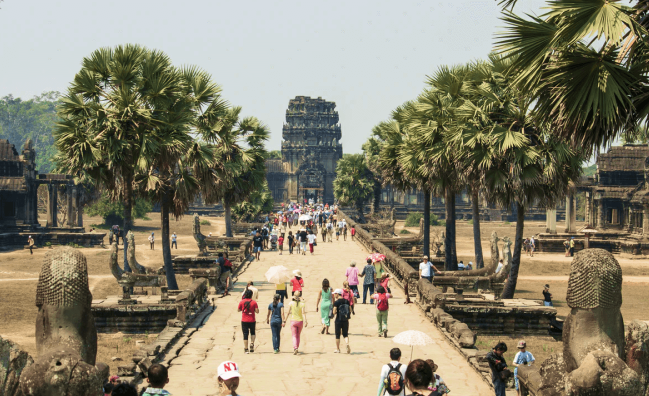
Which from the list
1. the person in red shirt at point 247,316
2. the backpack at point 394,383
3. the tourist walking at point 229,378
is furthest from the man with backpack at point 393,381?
the person in red shirt at point 247,316

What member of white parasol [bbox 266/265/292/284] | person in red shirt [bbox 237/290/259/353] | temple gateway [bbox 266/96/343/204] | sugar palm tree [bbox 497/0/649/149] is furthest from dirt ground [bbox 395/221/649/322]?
temple gateway [bbox 266/96/343/204]

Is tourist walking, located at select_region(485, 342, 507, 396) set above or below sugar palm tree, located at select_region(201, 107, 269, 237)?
below

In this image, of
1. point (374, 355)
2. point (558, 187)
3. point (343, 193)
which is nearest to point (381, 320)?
point (374, 355)

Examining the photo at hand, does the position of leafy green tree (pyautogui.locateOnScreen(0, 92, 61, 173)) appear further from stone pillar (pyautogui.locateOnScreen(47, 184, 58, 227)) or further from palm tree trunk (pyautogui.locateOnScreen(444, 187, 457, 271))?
palm tree trunk (pyautogui.locateOnScreen(444, 187, 457, 271))

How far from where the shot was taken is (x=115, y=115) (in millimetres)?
20516

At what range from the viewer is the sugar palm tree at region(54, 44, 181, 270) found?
20281mm

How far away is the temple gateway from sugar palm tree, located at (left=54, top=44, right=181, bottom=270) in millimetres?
81216

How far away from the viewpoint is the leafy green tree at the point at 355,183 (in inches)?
2557

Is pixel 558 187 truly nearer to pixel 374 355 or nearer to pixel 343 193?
pixel 374 355

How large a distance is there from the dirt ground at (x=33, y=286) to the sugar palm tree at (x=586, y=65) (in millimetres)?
6819

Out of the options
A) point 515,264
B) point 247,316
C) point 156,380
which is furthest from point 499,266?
point 156,380

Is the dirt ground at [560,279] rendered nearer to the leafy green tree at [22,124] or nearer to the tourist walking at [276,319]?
the tourist walking at [276,319]

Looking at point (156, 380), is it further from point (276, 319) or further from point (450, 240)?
point (450, 240)

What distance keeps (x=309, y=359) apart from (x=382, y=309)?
7.43 ft
